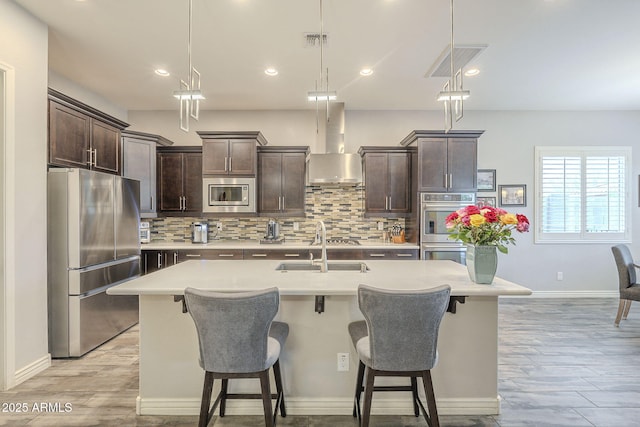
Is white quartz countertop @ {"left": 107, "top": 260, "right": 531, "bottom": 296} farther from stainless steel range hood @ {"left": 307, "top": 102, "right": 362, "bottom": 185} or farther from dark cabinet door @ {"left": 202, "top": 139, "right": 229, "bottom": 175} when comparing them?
dark cabinet door @ {"left": 202, "top": 139, "right": 229, "bottom": 175}

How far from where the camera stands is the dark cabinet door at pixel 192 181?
15.2ft

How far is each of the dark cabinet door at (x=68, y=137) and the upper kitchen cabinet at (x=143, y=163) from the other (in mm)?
923

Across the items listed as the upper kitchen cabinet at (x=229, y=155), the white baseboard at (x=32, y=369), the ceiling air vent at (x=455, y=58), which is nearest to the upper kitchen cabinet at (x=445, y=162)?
the ceiling air vent at (x=455, y=58)

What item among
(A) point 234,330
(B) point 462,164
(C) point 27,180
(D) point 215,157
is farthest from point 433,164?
(C) point 27,180

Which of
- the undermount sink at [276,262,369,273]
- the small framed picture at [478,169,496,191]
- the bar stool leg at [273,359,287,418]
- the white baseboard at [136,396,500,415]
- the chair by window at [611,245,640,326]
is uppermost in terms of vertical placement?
the small framed picture at [478,169,496,191]

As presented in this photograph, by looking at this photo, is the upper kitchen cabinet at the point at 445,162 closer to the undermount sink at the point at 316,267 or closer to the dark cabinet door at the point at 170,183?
the undermount sink at the point at 316,267

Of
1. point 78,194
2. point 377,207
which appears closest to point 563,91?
point 377,207

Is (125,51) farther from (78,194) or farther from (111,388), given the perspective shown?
(111,388)

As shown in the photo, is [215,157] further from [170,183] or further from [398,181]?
[398,181]

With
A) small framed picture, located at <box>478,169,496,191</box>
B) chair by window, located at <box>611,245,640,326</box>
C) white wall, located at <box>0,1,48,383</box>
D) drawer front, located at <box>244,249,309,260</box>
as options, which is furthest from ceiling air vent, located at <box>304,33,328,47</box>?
chair by window, located at <box>611,245,640,326</box>

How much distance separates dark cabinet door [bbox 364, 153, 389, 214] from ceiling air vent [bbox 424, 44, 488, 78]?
128cm

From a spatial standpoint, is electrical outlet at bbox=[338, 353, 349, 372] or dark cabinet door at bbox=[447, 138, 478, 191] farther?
dark cabinet door at bbox=[447, 138, 478, 191]

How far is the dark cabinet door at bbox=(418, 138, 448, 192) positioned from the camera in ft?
14.0

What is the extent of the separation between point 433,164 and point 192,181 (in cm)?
335
